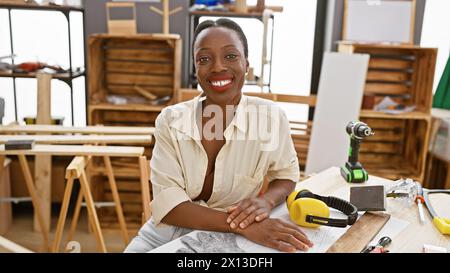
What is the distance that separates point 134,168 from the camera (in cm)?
286

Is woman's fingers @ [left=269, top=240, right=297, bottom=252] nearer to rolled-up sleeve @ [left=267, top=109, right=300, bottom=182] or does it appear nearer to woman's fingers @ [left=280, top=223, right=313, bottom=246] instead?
woman's fingers @ [left=280, top=223, right=313, bottom=246]

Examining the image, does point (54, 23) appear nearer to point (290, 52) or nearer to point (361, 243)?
point (290, 52)

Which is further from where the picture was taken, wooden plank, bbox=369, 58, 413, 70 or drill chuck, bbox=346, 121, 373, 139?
wooden plank, bbox=369, 58, 413, 70

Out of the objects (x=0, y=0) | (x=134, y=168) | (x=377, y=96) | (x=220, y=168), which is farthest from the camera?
(x=377, y=96)

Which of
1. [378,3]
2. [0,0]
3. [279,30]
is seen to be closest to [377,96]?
[378,3]

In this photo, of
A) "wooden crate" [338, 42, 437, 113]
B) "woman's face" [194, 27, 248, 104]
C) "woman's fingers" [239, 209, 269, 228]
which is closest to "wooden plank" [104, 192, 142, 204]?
"wooden crate" [338, 42, 437, 113]

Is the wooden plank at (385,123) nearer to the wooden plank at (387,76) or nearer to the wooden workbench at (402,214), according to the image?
the wooden plank at (387,76)

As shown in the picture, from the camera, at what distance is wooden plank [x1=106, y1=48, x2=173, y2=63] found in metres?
3.00

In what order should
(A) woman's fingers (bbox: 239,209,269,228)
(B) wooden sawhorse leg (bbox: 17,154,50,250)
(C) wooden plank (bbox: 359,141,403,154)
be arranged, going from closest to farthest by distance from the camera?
(A) woman's fingers (bbox: 239,209,269,228)
(B) wooden sawhorse leg (bbox: 17,154,50,250)
(C) wooden plank (bbox: 359,141,403,154)

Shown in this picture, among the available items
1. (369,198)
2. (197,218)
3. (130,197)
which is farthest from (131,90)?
(369,198)

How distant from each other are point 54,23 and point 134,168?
3.93ft

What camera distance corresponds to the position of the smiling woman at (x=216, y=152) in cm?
120

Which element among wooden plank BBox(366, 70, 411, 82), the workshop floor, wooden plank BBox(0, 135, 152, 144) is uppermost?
wooden plank BBox(366, 70, 411, 82)

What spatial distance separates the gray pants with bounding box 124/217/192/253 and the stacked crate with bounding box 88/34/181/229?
154cm
